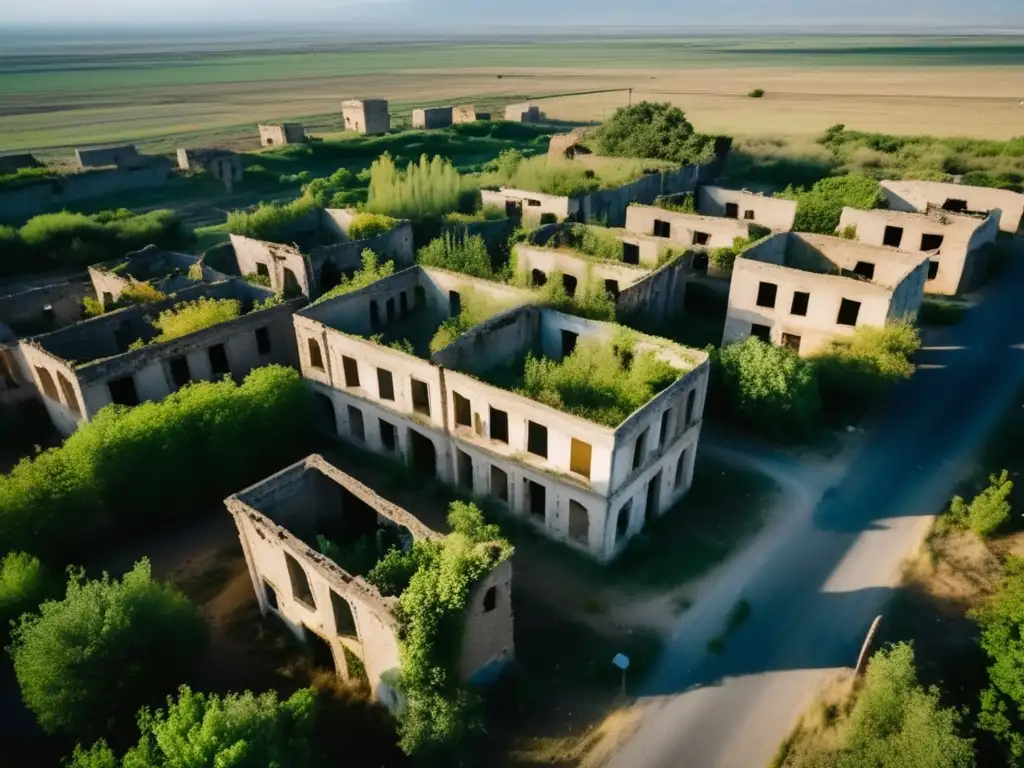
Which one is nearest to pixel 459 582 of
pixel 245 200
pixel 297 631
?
pixel 297 631

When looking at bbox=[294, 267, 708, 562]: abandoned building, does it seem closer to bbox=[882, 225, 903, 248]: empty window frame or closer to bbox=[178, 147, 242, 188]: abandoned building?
bbox=[882, 225, 903, 248]: empty window frame

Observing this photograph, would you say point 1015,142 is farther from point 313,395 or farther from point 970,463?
point 313,395

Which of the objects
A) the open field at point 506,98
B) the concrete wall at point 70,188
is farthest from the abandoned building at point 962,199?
the concrete wall at point 70,188

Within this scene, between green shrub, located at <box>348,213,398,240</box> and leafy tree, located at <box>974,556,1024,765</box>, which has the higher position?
green shrub, located at <box>348,213,398,240</box>

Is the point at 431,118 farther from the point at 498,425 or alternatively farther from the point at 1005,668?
the point at 1005,668

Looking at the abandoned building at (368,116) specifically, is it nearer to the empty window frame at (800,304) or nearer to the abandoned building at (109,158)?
the abandoned building at (109,158)

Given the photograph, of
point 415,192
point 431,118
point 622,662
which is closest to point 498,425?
point 622,662

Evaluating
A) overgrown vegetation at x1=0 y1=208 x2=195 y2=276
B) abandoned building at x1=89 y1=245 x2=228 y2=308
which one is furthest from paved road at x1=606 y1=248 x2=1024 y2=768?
overgrown vegetation at x1=0 y1=208 x2=195 y2=276
